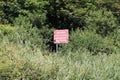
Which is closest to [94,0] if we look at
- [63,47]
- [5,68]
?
[63,47]

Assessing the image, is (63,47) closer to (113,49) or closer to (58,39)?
(58,39)

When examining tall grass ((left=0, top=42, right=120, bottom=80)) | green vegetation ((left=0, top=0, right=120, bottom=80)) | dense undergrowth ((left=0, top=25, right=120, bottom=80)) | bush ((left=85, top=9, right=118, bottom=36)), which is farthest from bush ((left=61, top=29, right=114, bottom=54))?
tall grass ((left=0, top=42, right=120, bottom=80))

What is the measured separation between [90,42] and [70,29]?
6.09 ft

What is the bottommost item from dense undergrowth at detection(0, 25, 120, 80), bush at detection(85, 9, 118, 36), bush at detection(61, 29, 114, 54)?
bush at detection(61, 29, 114, 54)

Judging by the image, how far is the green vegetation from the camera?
8179 millimetres

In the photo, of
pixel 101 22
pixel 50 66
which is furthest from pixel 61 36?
pixel 50 66

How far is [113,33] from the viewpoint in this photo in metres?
12.6

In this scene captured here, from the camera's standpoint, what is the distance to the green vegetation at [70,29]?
322 inches

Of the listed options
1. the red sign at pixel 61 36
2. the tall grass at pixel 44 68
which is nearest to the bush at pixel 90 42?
the red sign at pixel 61 36

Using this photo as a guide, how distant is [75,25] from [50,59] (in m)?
5.73

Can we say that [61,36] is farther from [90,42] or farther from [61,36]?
[90,42]

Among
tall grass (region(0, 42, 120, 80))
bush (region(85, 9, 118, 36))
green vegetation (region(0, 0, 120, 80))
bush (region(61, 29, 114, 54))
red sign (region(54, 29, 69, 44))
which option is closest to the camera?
tall grass (region(0, 42, 120, 80))

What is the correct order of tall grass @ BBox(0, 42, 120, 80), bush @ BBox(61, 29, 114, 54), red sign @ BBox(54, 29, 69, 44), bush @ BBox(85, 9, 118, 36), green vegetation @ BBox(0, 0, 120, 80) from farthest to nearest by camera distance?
bush @ BBox(85, 9, 118, 36) < bush @ BBox(61, 29, 114, 54) < red sign @ BBox(54, 29, 69, 44) < green vegetation @ BBox(0, 0, 120, 80) < tall grass @ BBox(0, 42, 120, 80)

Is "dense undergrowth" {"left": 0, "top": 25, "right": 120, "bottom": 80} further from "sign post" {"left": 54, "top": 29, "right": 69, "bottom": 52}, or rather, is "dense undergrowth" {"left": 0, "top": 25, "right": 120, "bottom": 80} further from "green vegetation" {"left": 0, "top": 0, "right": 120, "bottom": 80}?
"sign post" {"left": 54, "top": 29, "right": 69, "bottom": 52}
